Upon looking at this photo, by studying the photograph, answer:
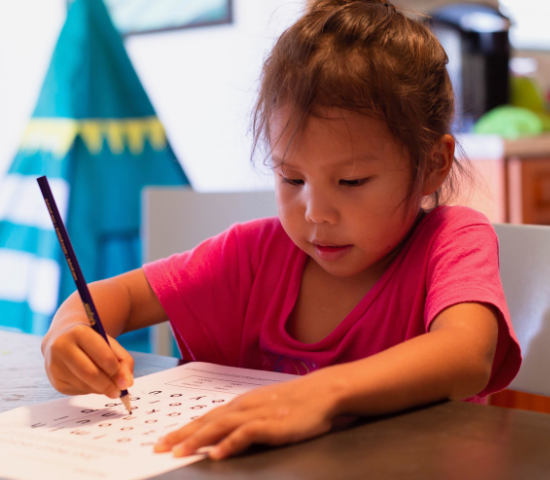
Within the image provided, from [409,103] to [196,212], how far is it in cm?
68

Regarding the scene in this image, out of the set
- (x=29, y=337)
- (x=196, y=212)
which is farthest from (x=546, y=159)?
(x=29, y=337)

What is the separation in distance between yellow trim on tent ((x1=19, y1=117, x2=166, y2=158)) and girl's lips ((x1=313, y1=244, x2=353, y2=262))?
948mm

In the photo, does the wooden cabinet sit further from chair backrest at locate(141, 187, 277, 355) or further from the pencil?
the pencil

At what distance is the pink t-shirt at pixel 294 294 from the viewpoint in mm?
675

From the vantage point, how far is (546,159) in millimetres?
2297

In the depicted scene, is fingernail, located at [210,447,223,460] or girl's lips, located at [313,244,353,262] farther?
girl's lips, located at [313,244,353,262]

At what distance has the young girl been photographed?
544 mm

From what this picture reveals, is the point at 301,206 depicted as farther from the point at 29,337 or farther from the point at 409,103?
the point at 29,337

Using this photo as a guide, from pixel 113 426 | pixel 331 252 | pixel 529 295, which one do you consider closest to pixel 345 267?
pixel 331 252

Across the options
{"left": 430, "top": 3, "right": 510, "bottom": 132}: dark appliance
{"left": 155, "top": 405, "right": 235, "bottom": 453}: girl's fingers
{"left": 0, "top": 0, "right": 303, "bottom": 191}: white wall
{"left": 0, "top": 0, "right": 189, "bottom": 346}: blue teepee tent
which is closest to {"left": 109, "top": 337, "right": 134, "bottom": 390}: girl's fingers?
{"left": 155, "top": 405, "right": 235, "bottom": 453}: girl's fingers

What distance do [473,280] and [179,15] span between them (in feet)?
5.99

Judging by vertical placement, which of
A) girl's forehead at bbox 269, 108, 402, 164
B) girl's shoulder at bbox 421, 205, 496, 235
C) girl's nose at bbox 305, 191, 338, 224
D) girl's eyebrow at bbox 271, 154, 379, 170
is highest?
girl's forehead at bbox 269, 108, 402, 164

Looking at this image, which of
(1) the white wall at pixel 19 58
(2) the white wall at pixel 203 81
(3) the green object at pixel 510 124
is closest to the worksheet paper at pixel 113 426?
(1) the white wall at pixel 19 58

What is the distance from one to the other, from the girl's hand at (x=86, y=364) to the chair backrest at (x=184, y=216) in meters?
0.69
